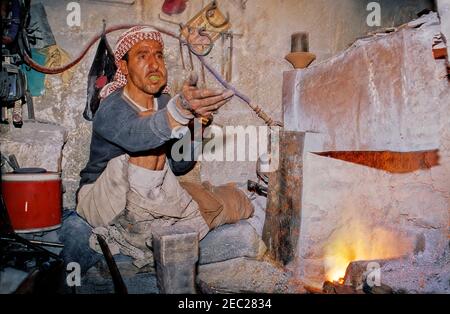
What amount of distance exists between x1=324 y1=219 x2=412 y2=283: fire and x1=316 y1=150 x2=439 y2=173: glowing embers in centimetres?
80

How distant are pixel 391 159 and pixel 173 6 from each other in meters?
3.94

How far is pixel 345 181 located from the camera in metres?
4.21

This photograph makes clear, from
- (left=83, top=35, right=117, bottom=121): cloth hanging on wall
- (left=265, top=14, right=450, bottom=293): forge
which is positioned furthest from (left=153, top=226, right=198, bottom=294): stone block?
(left=83, top=35, right=117, bottom=121): cloth hanging on wall

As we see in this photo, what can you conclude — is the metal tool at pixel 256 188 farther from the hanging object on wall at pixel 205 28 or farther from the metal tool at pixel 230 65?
the hanging object on wall at pixel 205 28

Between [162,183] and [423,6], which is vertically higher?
[423,6]

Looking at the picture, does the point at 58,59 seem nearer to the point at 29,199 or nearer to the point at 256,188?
the point at 29,199

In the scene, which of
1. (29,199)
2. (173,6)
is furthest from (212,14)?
(29,199)

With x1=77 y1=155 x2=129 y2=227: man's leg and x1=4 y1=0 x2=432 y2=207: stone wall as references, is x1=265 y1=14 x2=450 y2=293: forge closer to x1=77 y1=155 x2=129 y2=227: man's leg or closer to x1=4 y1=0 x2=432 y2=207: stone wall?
x1=4 y1=0 x2=432 y2=207: stone wall

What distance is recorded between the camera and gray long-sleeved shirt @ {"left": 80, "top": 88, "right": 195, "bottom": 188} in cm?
300

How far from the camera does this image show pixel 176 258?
290 centimetres
